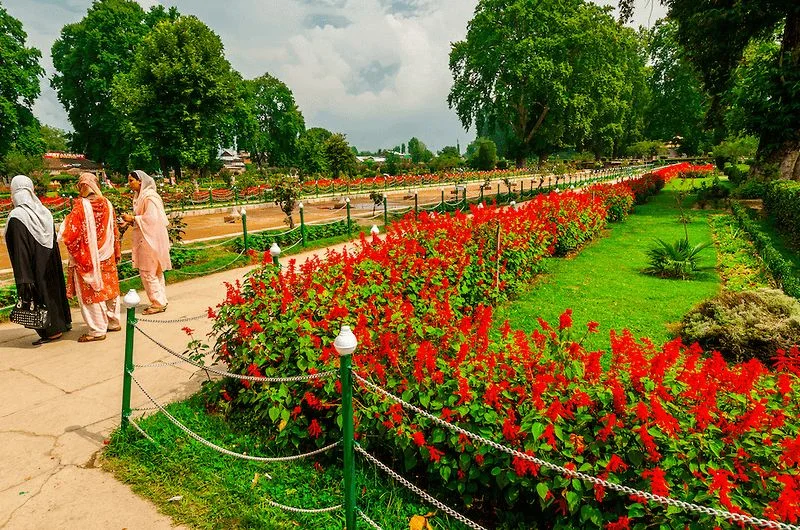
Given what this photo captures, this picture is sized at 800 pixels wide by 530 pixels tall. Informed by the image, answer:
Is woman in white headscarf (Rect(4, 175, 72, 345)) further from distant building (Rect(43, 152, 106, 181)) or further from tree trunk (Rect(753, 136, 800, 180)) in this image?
distant building (Rect(43, 152, 106, 181))

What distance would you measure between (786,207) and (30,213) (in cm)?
1620

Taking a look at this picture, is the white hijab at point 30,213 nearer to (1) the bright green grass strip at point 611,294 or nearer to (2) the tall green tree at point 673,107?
(1) the bright green grass strip at point 611,294

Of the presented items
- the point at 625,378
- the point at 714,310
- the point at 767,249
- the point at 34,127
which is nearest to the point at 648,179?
the point at 767,249

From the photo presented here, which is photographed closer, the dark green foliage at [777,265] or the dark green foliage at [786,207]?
the dark green foliage at [777,265]

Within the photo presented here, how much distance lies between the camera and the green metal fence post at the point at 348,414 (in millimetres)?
2240

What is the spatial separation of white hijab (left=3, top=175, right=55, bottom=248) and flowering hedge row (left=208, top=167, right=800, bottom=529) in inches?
123

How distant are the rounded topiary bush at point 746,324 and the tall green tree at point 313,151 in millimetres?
41208

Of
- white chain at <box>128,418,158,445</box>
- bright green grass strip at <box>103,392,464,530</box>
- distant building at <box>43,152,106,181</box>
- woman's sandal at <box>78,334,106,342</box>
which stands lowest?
bright green grass strip at <box>103,392,464,530</box>

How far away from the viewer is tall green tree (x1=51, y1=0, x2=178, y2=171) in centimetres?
3466

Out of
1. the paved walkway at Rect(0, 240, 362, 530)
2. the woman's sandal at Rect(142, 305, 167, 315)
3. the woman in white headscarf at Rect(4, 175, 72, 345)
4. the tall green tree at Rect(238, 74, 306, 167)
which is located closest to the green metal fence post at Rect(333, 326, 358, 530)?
the paved walkway at Rect(0, 240, 362, 530)

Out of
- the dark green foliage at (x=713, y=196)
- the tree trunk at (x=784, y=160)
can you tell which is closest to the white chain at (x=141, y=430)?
the dark green foliage at (x=713, y=196)

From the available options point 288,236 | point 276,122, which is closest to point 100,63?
point 276,122

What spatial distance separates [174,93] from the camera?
28719 millimetres

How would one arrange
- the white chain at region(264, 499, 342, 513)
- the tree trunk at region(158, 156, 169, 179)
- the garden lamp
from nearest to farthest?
the garden lamp
the white chain at region(264, 499, 342, 513)
the tree trunk at region(158, 156, 169, 179)
